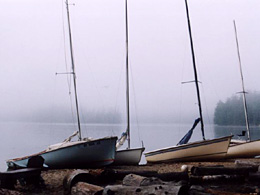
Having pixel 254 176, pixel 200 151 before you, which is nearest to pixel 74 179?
pixel 254 176

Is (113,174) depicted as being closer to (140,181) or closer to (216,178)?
(140,181)

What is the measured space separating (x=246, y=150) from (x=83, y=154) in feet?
35.0

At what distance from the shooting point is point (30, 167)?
36.7 feet

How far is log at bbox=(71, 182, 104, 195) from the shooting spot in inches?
318

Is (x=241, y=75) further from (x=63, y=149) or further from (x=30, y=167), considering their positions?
(x=30, y=167)

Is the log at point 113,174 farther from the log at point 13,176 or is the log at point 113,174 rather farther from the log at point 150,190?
the log at point 150,190

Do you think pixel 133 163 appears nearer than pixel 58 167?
No

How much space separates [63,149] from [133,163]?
4473mm

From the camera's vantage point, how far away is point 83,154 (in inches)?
632

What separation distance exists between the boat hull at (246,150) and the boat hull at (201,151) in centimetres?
223

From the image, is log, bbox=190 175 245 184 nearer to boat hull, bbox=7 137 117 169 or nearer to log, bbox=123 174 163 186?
log, bbox=123 174 163 186

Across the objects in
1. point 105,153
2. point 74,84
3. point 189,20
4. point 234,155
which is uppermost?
point 189,20

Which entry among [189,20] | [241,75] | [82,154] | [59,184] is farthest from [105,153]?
[241,75]

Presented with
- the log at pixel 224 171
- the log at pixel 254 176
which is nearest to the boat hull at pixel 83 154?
the log at pixel 224 171
